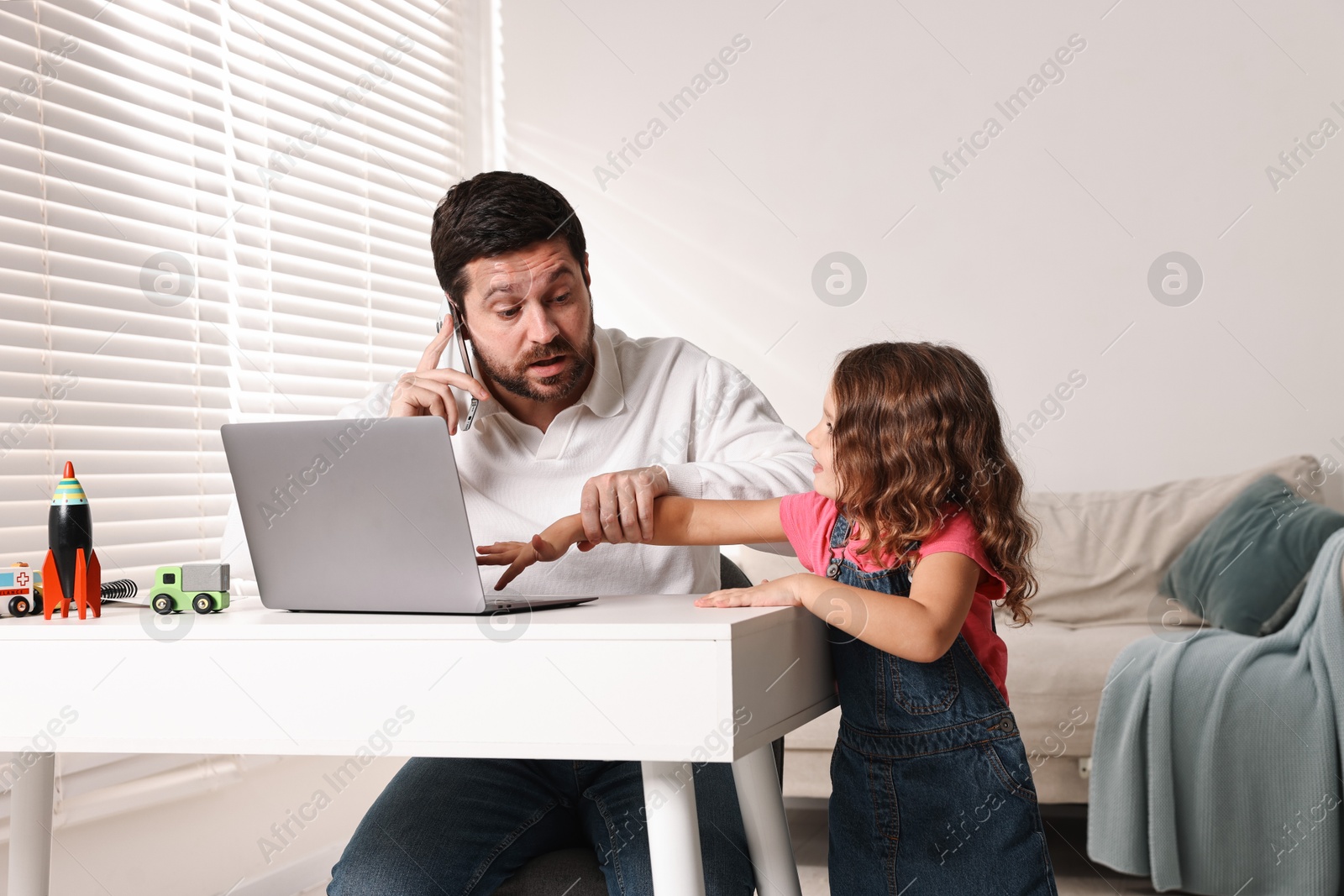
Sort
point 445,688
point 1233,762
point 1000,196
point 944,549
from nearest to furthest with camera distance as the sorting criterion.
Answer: point 445,688 → point 944,549 → point 1233,762 → point 1000,196

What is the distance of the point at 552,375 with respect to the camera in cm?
139

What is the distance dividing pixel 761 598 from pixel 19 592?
721 mm

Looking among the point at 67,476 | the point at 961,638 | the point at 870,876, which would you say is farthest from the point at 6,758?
the point at 961,638

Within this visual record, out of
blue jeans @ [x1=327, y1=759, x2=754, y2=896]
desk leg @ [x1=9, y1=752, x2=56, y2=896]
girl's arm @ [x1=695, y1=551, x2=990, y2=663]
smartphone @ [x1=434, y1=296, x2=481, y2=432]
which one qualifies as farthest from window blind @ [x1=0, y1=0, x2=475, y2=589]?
girl's arm @ [x1=695, y1=551, x2=990, y2=663]

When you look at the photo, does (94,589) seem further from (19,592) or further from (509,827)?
(509,827)

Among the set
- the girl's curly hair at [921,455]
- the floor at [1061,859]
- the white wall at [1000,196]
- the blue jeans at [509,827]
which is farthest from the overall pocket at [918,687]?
the white wall at [1000,196]

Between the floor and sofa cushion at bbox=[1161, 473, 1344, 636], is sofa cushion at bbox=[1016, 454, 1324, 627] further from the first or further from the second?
the floor

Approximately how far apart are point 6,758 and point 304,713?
1.02 meters

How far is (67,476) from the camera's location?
1063 mm

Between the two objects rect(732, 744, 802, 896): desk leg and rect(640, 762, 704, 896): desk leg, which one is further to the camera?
rect(732, 744, 802, 896): desk leg

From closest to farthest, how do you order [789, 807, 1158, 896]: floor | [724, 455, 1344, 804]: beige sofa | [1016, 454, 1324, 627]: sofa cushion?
1. [789, 807, 1158, 896]: floor
2. [724, 455, 1344, 804]: beige sofa
3. [1016, 454, 1324, 627]: sofa cushion

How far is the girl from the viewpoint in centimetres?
97

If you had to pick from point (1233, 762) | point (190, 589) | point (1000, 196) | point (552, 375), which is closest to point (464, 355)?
point (552, 375)

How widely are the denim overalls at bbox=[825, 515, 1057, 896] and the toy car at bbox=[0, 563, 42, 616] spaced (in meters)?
0.77
